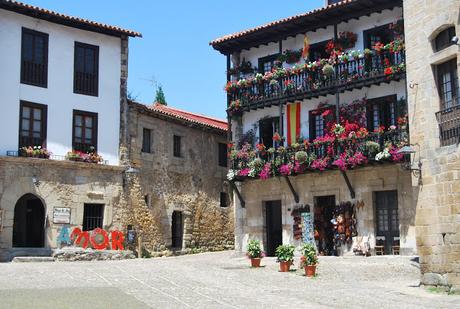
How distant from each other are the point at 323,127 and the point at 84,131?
406 inches

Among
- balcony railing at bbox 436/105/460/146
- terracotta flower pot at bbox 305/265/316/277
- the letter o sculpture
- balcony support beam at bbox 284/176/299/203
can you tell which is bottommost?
terracotta flower pot at bbox 305/265/316/277

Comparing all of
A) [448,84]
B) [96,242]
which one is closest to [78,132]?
[96,242]

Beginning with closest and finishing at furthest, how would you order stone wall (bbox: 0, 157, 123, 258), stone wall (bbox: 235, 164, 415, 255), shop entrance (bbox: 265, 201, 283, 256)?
stone wall (bbox: 235, 164, 415, 255) < stone wall (bbox: 0, 157, 123, 258) < shop entrance (bbox: 265, 201, 283, 256)

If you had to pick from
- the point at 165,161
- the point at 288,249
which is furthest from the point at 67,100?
the point at 288,249

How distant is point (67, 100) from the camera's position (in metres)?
27.3

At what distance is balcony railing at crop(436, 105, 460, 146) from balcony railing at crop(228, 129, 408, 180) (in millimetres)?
5612

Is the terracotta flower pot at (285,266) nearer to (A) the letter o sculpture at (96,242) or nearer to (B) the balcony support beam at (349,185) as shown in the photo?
(B) the balcony support beam at (349,185)

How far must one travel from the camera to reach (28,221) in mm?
28203

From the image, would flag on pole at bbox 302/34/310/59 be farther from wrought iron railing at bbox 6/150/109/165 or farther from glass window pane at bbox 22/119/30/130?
glass window pane at bbox 22/119/30/130

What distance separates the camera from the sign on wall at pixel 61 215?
26.0 meters

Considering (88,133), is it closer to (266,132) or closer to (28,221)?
(28,221)

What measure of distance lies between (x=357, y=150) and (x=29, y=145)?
43.0 feet

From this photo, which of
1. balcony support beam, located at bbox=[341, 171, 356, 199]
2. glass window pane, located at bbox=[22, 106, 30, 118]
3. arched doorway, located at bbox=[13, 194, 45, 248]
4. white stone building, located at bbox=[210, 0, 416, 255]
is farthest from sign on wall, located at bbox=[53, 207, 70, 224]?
balcony support beam, located at bbox=[341, 171, 356, 199]

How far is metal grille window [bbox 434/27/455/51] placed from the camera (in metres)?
16.0
